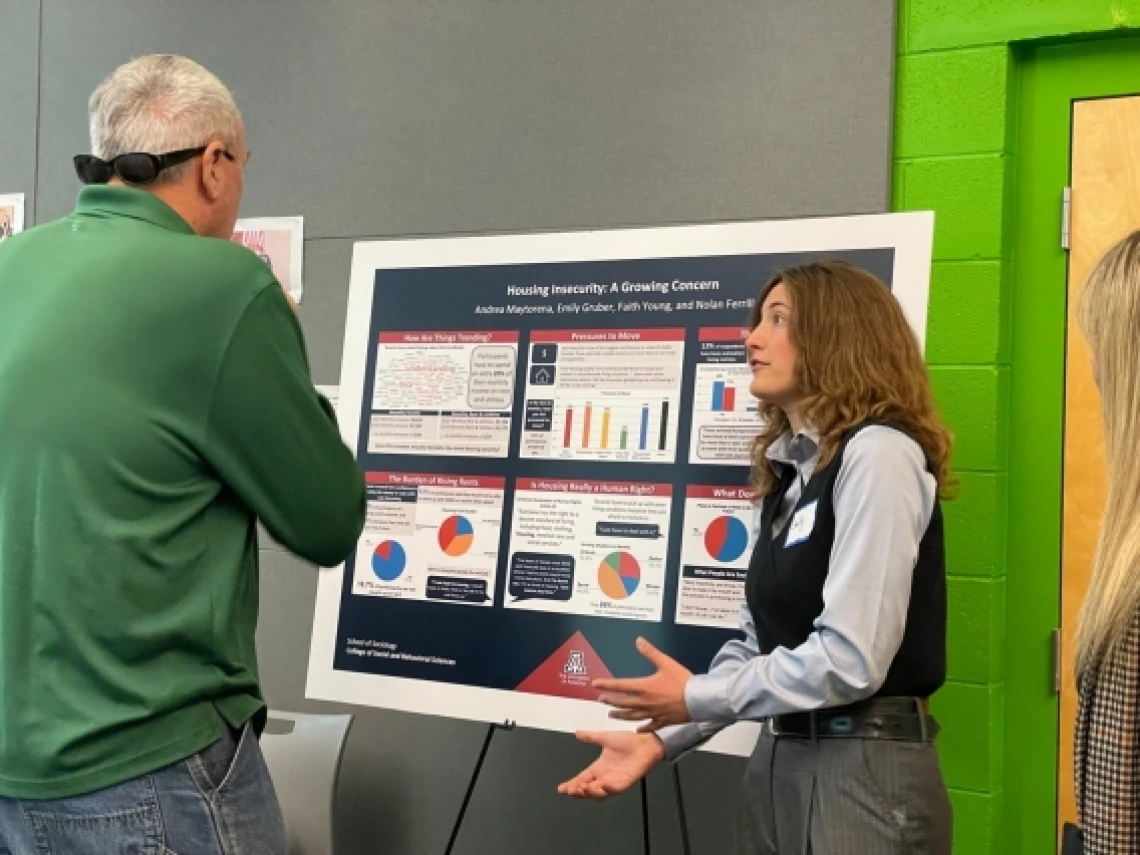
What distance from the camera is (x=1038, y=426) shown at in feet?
8.39

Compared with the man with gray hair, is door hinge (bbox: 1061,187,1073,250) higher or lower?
higher

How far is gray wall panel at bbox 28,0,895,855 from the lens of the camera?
2795mm

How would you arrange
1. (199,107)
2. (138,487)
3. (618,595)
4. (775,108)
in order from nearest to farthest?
(138,487), (199,107), (618,595), (775,108)

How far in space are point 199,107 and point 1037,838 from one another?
2.11 m

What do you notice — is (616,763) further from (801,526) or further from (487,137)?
(487,137)

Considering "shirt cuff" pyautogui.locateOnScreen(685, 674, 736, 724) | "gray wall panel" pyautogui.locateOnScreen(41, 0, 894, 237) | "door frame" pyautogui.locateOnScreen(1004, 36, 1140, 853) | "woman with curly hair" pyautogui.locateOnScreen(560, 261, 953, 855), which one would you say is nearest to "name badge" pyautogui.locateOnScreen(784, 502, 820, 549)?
"woman with curly hair" pyautogui.locateOnScreen(560, 261, 953, 855)

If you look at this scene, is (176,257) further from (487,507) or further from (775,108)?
(775,108)

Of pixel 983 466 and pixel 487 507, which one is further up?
pixel 983 466

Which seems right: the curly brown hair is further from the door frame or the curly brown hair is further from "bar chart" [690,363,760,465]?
the door frame

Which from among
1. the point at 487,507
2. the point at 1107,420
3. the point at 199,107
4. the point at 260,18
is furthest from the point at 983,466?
the point at 260,18

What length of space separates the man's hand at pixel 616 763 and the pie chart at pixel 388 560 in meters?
0.67

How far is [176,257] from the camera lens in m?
1.50

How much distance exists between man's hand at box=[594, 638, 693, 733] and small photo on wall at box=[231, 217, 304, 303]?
6.14ft

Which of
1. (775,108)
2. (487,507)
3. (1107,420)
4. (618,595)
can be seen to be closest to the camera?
(1107,420)
